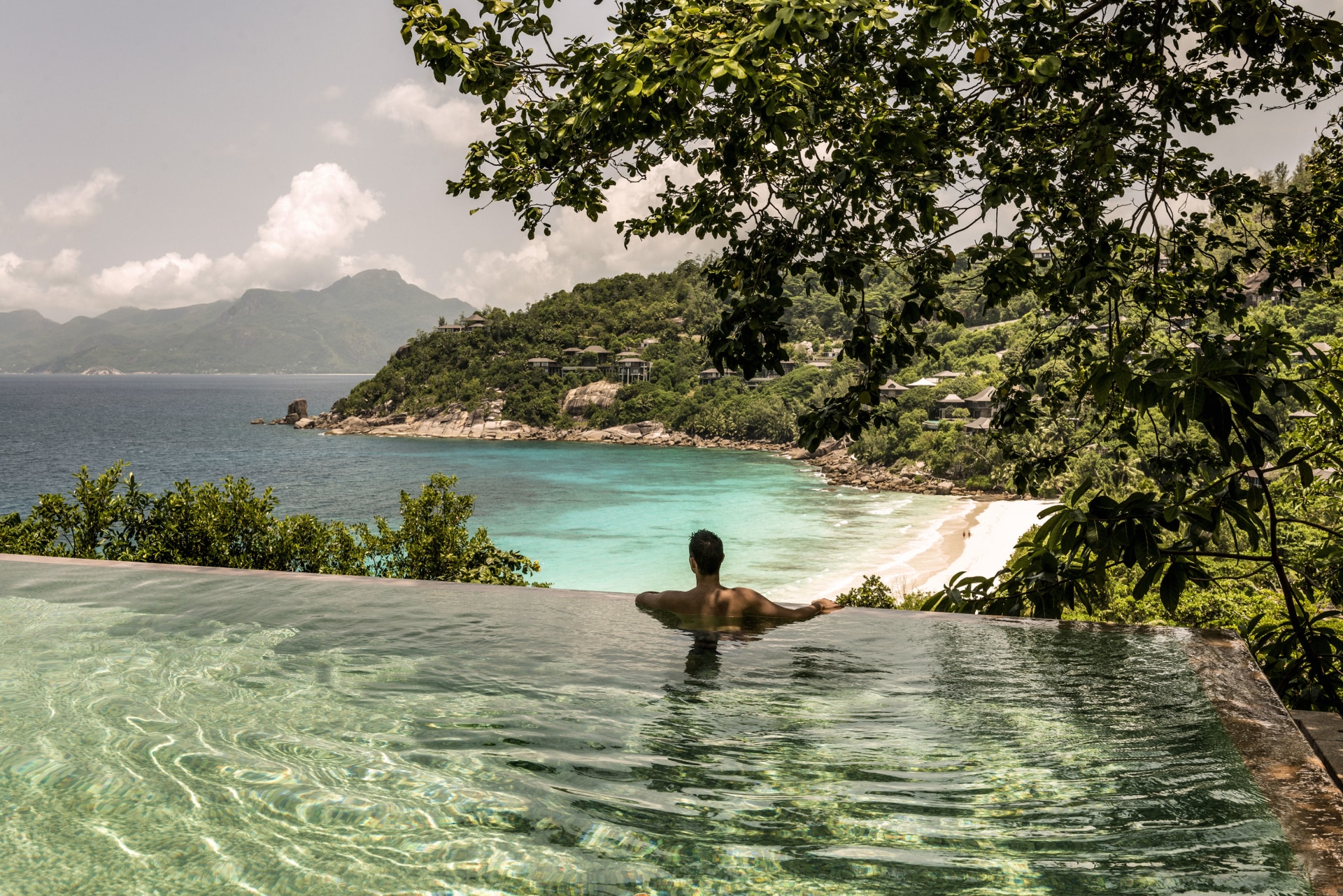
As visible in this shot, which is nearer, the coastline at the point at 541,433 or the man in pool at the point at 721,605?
the man in pool at the point at 721,605

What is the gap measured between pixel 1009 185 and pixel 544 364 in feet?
270

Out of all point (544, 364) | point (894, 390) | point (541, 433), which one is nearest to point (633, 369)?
point (544, 364)

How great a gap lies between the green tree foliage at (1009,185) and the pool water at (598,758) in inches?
31.8

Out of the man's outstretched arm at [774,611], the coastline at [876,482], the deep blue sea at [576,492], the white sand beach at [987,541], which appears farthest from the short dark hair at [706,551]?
the deep blue sea at [576,492]

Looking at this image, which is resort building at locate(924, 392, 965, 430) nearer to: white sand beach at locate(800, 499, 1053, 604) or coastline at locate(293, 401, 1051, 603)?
coastline at locate(293, 401, 1051, 603)

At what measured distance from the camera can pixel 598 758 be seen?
3.00 m

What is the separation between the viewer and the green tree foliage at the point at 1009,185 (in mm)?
2477

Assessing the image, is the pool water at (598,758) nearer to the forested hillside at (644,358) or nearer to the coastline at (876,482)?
the coastline at (876,482)

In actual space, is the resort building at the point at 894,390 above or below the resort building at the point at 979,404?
above

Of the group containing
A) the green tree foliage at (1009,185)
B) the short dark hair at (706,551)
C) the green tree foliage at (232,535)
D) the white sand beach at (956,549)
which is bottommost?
the white sand beach at (956,549)

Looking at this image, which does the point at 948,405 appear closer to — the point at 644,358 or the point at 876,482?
the point at 876,482

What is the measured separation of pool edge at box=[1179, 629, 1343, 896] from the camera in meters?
1.90

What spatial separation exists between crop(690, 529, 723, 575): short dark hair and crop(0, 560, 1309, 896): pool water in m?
0.42

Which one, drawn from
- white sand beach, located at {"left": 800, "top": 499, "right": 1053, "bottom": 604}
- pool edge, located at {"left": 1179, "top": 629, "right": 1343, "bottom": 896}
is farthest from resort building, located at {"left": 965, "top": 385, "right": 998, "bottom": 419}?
pool edge, located at {"left": 1179, "top": 629, "right": 1343, "bottom": 896}
